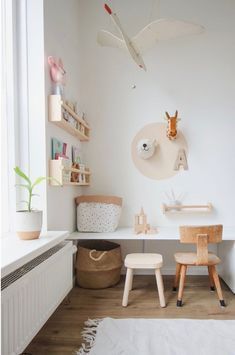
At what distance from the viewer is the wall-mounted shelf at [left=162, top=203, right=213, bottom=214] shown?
2.81 metres

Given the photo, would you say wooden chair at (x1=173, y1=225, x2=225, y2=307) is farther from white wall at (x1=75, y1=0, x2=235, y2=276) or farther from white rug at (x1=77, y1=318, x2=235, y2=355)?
white wall at (x1=75, y1=0, x2=235, y2=276)

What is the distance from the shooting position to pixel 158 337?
168cm

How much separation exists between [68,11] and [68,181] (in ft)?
5.66

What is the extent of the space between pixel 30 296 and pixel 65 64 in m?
2.01

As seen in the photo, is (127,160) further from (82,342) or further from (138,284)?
(82,342)

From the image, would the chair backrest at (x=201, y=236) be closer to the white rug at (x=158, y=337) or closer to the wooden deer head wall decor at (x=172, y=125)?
the white rug at (x=158, y=337)

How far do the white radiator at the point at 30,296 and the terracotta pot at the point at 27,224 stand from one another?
6.5 inches

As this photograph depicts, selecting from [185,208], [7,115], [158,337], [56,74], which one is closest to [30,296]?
[158,337]

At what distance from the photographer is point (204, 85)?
2.89m

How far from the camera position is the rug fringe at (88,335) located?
5.09 feet

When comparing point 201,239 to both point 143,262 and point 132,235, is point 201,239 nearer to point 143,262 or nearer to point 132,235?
point 143,262

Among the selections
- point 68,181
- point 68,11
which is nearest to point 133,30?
point 68,11

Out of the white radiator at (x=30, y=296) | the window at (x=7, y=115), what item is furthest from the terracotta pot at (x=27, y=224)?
the window at (x=7, y=115)

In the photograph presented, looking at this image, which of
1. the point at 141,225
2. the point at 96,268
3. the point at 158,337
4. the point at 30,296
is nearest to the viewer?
the point at 30,296
